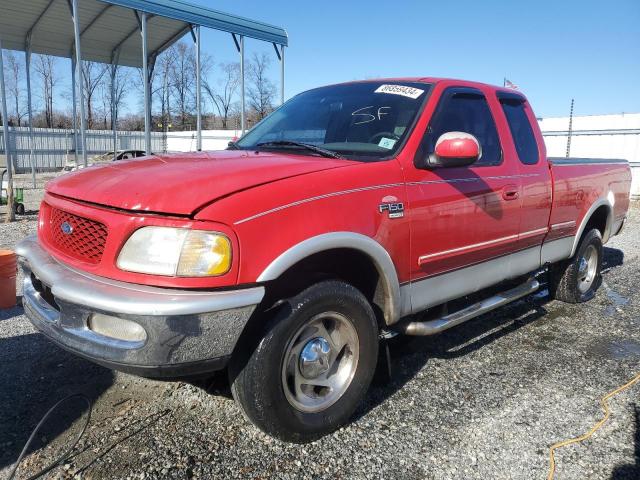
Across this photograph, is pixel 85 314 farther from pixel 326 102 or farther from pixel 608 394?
pixel 608 394

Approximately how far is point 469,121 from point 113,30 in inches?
523

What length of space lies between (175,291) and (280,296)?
0.57 m

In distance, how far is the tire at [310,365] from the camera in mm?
2373

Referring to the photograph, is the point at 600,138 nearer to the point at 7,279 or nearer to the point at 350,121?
the point at 350,121

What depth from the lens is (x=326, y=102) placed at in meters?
3.82

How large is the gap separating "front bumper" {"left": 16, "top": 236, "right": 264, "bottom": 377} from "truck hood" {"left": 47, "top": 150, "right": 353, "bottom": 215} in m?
0.37

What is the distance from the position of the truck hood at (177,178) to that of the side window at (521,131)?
2001 mm

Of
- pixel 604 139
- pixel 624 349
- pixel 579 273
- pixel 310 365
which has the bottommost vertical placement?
pixel 624 349

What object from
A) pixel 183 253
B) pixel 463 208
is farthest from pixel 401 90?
pixel 183 253

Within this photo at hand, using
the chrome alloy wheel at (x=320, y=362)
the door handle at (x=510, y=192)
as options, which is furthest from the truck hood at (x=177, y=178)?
the door handle at (x=510, y=192)

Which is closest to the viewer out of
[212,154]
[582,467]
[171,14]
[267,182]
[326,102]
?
[267,182]

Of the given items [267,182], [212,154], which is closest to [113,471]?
[267,182]

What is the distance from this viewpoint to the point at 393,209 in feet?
9.27

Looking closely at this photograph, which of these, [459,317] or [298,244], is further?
[459,317]
